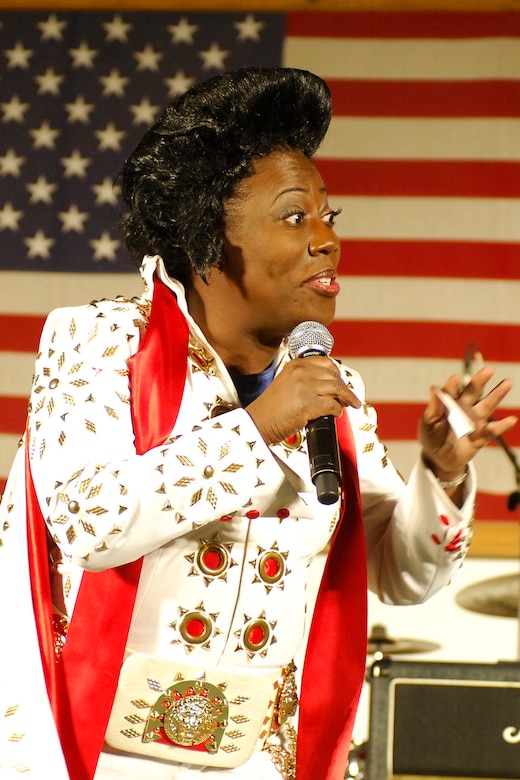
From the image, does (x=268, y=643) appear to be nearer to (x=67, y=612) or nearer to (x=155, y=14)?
(x=67, y=612)

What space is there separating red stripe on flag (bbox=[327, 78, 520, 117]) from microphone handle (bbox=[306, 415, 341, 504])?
2782 millimetres

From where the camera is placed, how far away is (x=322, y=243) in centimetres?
137

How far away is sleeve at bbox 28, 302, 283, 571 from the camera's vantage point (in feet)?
3.80

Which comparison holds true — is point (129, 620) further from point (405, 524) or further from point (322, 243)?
point (322, 243)

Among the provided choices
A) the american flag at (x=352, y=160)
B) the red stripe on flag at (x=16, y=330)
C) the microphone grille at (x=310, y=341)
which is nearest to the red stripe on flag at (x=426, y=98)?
the american flag at (x=352, y=160)

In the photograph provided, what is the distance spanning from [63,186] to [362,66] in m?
1.13

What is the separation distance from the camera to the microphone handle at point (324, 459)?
1048 mm

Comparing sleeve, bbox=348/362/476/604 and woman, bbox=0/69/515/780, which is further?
sleeve, bbox=348/362/476/604

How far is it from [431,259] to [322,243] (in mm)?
2377

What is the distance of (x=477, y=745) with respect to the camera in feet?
6.22

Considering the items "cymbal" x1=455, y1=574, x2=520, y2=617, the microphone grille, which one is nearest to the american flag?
"cymbal" x1=455, y1=574, x2=520, y2=617

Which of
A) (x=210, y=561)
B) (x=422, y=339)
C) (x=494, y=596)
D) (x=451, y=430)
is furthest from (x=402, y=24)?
(x=210, y=561)

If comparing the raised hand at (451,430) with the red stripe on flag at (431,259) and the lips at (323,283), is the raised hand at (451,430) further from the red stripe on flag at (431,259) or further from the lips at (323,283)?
the red stripe on flag at (431,259)

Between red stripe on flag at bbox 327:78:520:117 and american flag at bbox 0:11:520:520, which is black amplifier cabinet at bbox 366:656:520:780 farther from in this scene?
red stripe on flag at bbox 327:78:520:117
